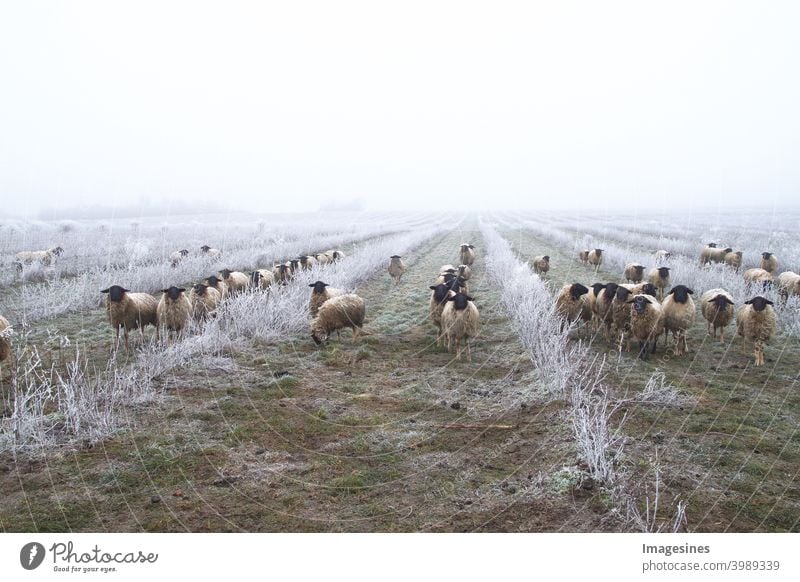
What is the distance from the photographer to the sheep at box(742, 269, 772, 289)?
40.4 feet

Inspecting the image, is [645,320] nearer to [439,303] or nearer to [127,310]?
[439,303]

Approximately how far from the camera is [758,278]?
13070 mm

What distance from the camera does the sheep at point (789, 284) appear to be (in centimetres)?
1153

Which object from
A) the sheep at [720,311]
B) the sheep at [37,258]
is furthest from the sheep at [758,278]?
the sheep at [37,258]

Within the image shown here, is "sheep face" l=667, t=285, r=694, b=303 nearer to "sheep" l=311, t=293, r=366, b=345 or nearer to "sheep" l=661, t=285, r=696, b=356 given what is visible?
"sheep" l=661, t=285, r=696, b=356

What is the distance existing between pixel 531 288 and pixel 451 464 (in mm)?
6994

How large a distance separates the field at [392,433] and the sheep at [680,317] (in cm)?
27

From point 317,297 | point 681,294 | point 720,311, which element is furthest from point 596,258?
point 317,297

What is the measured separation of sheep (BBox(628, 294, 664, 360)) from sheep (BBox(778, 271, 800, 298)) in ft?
18.6

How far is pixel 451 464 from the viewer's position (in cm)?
455

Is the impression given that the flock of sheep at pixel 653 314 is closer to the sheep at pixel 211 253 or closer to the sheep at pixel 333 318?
the sheep at pixel 333 318

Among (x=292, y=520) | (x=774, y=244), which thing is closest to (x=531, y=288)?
(x=292, y=520)
